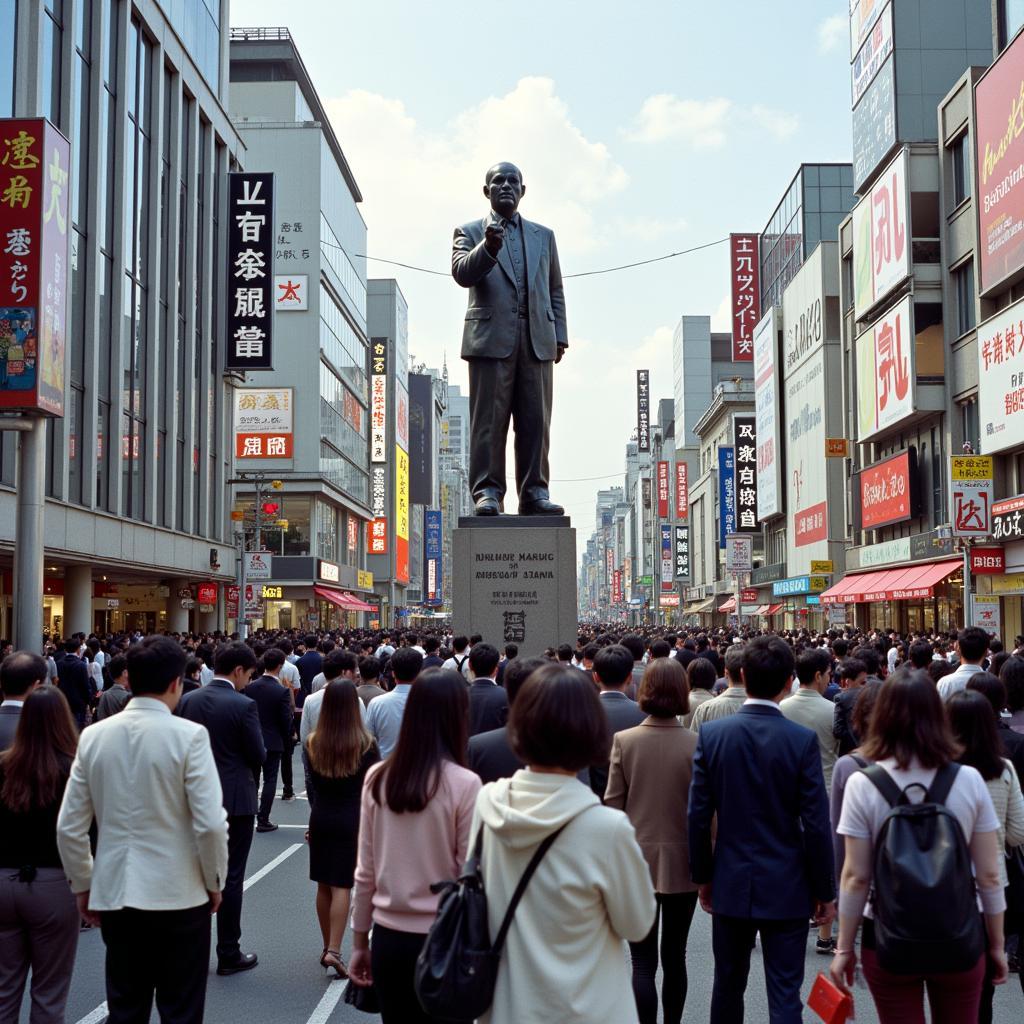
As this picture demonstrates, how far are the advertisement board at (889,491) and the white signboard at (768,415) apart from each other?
15.4 m

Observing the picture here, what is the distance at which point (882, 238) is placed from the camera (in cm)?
3884

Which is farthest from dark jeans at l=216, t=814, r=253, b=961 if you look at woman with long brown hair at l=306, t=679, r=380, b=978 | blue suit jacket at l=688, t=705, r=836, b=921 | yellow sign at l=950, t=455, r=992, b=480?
yellow sign at l=950, t=455, r=992, b=480

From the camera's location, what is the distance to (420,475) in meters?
103

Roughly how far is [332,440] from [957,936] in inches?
2336

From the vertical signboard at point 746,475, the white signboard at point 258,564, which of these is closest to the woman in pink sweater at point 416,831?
the white signboard at point 258,564

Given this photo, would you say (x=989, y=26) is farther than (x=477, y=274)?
Yes

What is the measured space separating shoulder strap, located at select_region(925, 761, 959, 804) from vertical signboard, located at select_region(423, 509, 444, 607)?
112 meters

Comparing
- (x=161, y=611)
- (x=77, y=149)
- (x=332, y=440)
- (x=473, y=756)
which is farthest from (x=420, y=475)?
(x=473, y=756)

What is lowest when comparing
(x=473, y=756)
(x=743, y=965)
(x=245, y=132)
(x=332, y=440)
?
(x=743, y=965)

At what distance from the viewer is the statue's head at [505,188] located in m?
11.1

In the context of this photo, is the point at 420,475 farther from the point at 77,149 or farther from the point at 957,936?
the point at 957,936

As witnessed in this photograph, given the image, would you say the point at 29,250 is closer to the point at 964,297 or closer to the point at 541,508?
the point at 541,508

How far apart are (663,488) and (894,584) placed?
74107 millimetres

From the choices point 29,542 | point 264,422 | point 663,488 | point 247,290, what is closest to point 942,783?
point 29,542
